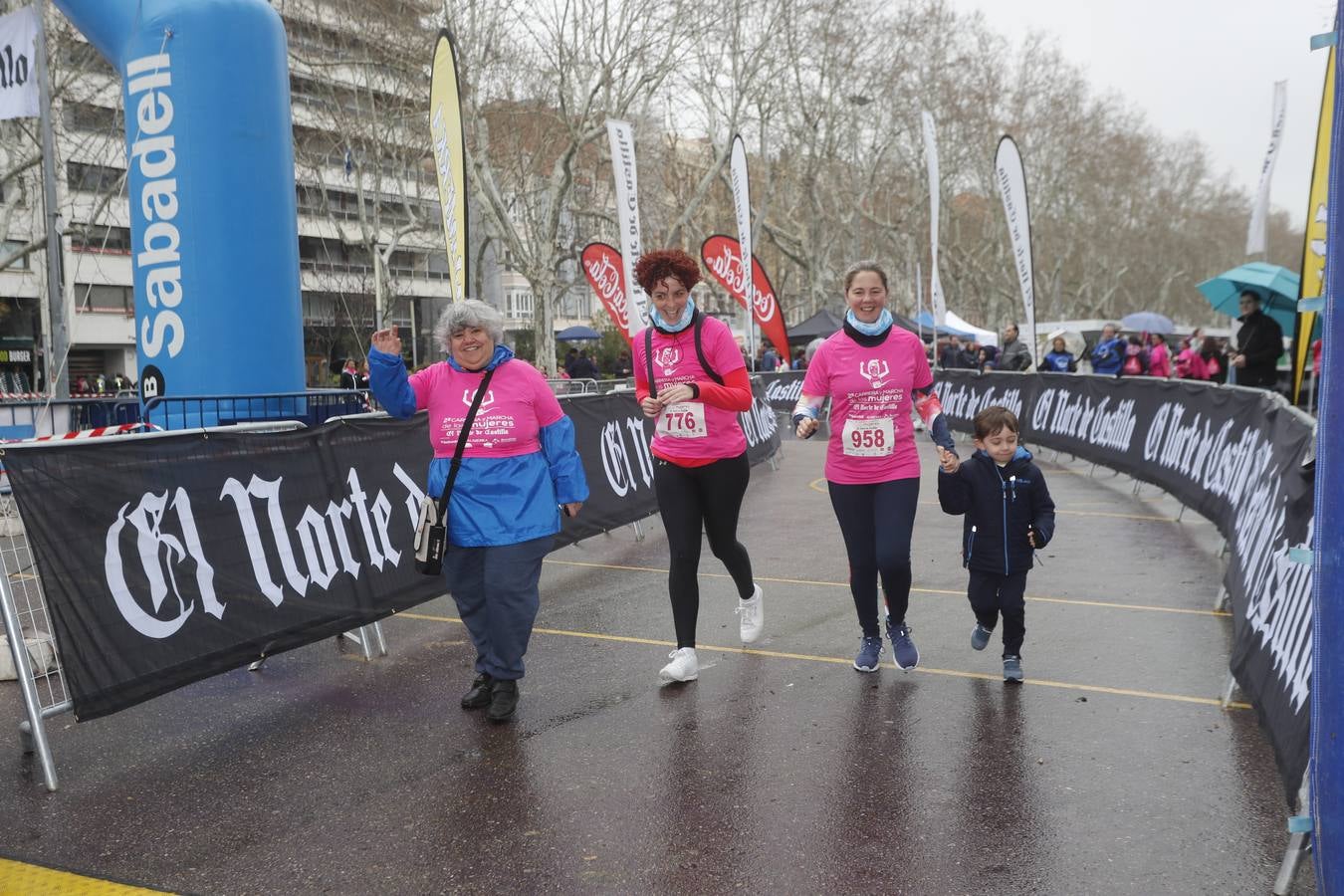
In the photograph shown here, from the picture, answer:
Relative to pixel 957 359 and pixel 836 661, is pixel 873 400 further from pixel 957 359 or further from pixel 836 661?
pixel 957 359

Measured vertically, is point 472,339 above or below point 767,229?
below

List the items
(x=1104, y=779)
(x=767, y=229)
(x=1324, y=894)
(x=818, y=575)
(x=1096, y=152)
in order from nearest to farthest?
(x=1324, y=894), (x=1104, y=779), (x=818, y=575), (x=767, y=229), (x=1096, y=152)

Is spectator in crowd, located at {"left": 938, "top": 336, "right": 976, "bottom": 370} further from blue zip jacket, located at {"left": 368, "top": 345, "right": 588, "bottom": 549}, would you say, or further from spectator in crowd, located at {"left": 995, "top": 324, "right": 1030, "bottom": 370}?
blue zip jacket, located at {"left": 368, "top": 345, "right": 588, "bottom": 549}

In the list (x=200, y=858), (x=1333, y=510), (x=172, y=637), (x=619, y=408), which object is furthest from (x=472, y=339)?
(x=619, y=408)

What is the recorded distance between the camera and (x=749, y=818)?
150 inches

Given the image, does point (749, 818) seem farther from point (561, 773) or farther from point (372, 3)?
point (372, 3)

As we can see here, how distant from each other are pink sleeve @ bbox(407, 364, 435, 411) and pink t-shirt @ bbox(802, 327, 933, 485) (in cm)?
166

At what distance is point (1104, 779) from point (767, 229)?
4293 cm

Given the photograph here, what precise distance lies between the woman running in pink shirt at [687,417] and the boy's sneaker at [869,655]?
0.79 m

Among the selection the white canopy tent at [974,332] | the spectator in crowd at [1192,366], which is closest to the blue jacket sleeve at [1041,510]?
the spectator in crowd at [1192,366]

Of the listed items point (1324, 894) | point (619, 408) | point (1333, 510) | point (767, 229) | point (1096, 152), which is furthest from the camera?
point (1096, 152)

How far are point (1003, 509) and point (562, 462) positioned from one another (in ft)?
6.62

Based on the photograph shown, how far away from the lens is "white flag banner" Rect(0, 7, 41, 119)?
9.29 metres

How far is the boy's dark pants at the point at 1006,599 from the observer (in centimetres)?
527
